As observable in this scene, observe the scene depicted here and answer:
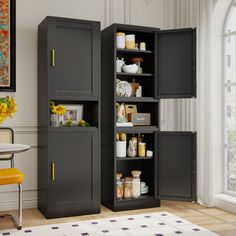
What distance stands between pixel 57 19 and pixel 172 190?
2.37 meters

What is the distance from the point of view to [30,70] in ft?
14.9

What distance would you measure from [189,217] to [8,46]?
110 inches

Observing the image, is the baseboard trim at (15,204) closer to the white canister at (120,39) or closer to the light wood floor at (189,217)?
the light wood floor at (189,217)

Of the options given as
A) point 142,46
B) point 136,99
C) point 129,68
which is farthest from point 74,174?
point 142,46

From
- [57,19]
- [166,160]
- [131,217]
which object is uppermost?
[57,19]

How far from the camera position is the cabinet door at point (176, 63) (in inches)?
177

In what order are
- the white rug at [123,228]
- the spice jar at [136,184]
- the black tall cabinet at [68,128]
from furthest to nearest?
the spice jar at [136,184], the black tall cabinet at [68,128], the white rug at [123,228]

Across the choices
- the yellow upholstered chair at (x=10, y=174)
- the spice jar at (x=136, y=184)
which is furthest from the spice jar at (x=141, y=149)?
the yellow upholstered chair at (x=10, y=174)

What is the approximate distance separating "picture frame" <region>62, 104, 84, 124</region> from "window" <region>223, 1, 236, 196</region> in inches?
70.5

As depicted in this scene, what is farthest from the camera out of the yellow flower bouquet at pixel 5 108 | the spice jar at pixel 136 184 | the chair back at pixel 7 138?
the spice jar at pixel 136 184

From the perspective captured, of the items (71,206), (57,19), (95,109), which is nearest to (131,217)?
(71,206)

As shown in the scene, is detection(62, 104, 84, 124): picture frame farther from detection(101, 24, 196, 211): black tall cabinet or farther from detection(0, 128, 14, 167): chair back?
detection(0, 128, 14, 167): chair back

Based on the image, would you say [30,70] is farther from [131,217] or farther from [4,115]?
[131,217]

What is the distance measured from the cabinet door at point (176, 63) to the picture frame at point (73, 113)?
954 mm
